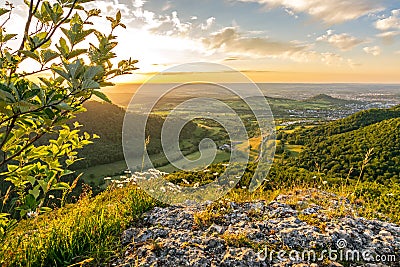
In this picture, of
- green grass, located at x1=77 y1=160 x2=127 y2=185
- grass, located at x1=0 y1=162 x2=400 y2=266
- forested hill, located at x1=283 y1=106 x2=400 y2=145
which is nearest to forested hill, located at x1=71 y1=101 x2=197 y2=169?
green grass, located at x1=77 y1=160 x2=127 y2=185

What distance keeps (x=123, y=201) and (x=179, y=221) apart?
151 cm

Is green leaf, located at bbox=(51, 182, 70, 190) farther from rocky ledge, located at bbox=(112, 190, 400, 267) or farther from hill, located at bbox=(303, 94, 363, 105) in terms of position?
hill, located at bbox=(303, 94, 363, 105)

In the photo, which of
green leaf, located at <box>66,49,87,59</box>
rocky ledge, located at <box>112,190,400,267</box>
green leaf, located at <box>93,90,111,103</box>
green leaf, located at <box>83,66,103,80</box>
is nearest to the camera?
green leaf, located at <box>83,66,103,80</box>

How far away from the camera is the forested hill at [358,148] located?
57.4ft

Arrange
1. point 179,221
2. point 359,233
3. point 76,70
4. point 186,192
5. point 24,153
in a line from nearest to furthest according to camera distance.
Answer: point 76,70
point 24,153
point 359,233
point 179,221
point 186,192

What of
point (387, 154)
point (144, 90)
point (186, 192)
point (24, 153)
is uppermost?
point (144, 90)

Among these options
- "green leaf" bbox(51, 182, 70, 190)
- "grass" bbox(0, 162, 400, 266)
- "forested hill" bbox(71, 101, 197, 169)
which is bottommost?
"forested hill" bbox(71, 101, 197, 169)

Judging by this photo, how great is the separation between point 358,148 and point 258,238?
28505 millimetres

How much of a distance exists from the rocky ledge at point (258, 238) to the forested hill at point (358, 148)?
2152mm

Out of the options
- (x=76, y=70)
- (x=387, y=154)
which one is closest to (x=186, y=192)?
(x=76, y=70)

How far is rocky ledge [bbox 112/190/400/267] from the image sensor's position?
13.1 feet

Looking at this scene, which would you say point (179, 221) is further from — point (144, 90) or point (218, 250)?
point (144, 90)

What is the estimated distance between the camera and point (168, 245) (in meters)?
4.25

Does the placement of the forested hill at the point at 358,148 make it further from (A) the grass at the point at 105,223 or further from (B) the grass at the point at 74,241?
(B) the grass at the point at 74,241
